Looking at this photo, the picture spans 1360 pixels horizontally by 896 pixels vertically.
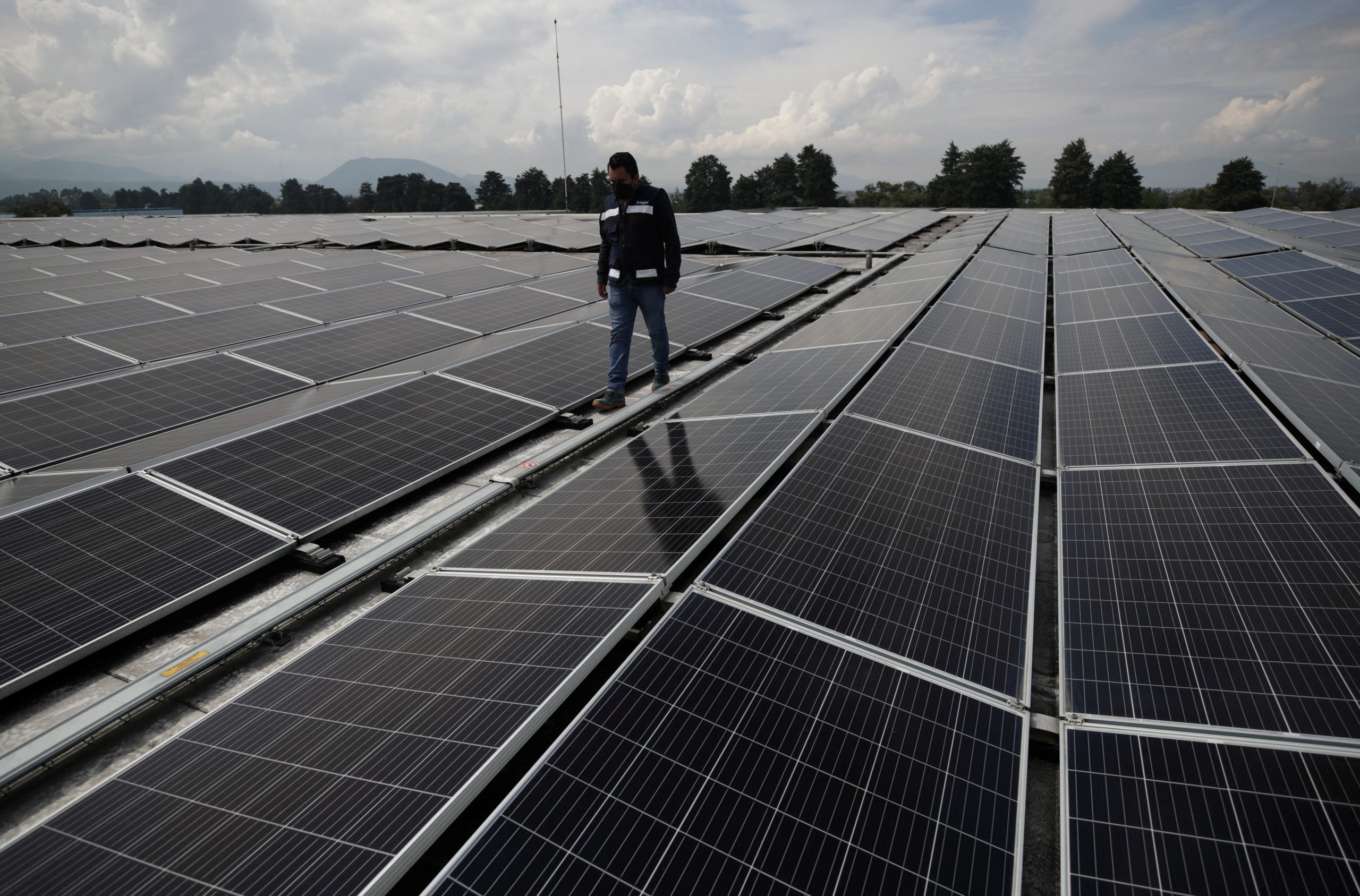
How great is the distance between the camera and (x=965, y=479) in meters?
5.99

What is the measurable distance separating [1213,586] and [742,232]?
28591mm

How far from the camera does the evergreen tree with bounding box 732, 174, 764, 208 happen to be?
10081 centimetres

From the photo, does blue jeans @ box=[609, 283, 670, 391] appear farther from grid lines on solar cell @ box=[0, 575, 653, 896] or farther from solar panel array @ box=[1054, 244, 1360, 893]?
solar panel array @ box=[1054, 244, 1360, 893]

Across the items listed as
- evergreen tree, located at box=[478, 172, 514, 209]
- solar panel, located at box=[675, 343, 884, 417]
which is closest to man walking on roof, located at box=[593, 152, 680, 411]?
solar panel, located at box=[675, 343, 884, 417]

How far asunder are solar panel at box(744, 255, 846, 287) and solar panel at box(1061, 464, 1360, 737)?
12.4 m

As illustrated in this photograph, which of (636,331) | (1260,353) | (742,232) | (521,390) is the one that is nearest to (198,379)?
(521,390)

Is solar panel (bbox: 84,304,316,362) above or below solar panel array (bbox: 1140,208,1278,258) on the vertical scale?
below

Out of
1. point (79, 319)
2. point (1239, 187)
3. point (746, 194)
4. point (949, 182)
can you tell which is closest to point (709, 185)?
point (746, 194)

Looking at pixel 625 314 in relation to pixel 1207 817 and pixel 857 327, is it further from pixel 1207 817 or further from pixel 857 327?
pixel 1207 817

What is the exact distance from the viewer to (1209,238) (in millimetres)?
27172

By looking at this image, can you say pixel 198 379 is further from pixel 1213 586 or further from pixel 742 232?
pixel 742 232

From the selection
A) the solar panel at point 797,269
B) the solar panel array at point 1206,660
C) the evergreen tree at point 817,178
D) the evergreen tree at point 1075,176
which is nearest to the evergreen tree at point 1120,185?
the evergreen tree at point 1075,176

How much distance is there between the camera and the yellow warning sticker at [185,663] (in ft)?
13.6

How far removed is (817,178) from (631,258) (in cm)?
9852
